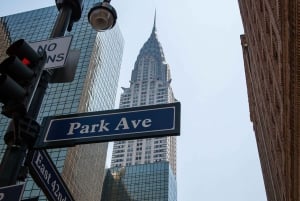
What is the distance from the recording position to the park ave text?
5.53 m

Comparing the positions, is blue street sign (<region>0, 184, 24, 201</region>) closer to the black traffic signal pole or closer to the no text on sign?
the black traffic signal pole

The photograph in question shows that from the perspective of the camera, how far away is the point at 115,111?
5.91m

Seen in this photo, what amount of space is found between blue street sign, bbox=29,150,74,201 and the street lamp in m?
2.74

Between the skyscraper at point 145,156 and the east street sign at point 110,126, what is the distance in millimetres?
121746

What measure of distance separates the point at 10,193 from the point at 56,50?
2.62 metres

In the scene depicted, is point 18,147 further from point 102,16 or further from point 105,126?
point 102,16

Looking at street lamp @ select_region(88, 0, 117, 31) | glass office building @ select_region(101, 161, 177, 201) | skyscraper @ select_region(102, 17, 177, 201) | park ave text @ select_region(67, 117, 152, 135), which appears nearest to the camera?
park ave text @ select_region(67, 117, 152, 135)

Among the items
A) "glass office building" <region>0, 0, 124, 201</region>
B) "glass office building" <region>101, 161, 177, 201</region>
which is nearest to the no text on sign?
"glass office building" <region>0, 0, 124, 201</region>

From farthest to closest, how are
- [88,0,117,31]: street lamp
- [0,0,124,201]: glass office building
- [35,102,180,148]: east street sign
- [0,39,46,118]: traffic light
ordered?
1. [0,0,124,201]: glass office building
2. [88,0,117,31]: street lamp
3. [35,102,180,148]: east street sign
4. [0,39,46,118]: traffic light

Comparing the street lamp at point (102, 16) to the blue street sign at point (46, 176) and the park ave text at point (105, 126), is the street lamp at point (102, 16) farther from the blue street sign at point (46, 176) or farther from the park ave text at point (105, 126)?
the blue street sign at point (46, 176)

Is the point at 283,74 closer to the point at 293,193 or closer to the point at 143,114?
the point at 293,193

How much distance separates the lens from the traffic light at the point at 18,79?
14.8ft

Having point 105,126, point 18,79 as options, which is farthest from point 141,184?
point 18,79

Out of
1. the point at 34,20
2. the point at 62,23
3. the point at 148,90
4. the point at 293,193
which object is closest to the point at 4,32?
the point at 34,20
